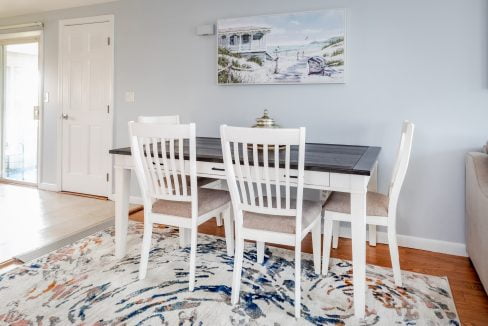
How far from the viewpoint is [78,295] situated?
185cm

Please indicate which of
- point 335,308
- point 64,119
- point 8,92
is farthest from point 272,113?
point 8,92

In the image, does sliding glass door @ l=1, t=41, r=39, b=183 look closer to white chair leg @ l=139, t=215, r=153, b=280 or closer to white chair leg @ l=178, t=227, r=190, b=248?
white chair leg @ l=178, t=227, r=190, b=248

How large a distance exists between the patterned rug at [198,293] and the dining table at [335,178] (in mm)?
189

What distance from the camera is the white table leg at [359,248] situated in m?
1.68

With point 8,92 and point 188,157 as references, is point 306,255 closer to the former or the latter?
point 188,157

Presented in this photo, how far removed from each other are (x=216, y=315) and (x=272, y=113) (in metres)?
1.78

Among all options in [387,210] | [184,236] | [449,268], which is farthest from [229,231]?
[449,268]

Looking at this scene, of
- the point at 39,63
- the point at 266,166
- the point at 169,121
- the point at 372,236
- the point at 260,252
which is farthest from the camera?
the point at 39,63

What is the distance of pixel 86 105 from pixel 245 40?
211 centimetres

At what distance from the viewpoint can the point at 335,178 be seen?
1721mm

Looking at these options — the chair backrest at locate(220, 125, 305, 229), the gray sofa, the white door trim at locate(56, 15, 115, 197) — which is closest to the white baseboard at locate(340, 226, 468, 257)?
the gray sofa

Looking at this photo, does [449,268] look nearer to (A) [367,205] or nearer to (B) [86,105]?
(A) [367,205]

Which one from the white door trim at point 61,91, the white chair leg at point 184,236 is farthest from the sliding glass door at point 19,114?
the white chair leg at point 184,236

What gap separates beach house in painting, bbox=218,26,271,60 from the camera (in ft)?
9.54
